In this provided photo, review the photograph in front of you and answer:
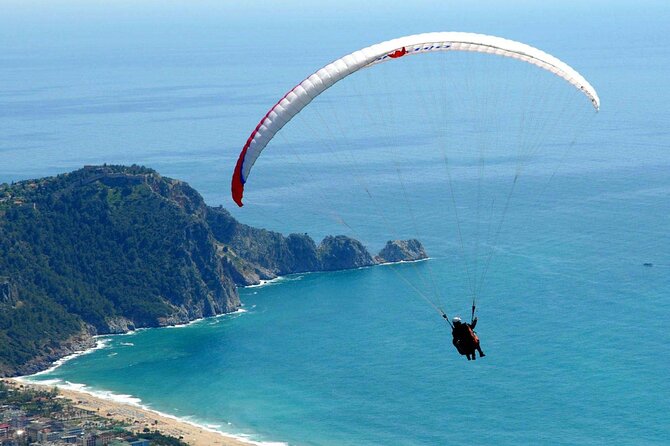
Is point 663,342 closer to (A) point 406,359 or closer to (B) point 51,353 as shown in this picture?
(A) point 406,359

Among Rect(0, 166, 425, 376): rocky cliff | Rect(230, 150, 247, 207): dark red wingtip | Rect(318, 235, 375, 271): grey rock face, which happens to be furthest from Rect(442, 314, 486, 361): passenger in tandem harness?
Rect(318, 235, 375, 271): grey rock face

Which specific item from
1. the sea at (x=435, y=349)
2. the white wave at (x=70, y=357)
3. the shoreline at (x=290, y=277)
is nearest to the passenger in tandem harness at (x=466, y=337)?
the sea at (x=435, y=349)

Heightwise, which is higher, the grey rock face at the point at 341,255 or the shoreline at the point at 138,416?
the grey rock face at the point at 341,255

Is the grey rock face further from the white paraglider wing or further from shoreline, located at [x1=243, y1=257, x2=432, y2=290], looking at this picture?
the white paraglider wing

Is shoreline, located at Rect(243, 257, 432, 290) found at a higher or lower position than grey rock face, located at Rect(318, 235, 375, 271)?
lower

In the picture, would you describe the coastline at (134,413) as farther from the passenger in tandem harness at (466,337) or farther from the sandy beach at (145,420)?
the passenger in tandem harness at (466,337)

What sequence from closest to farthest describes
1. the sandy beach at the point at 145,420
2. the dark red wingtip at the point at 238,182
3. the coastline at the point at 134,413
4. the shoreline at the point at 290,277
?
1. the dark red wingtip at the point at 238,182
2. the sandy beach at the point at 145,420
3. the coastline at the point at 134,413
4. the shoreline at the point at 290,277
